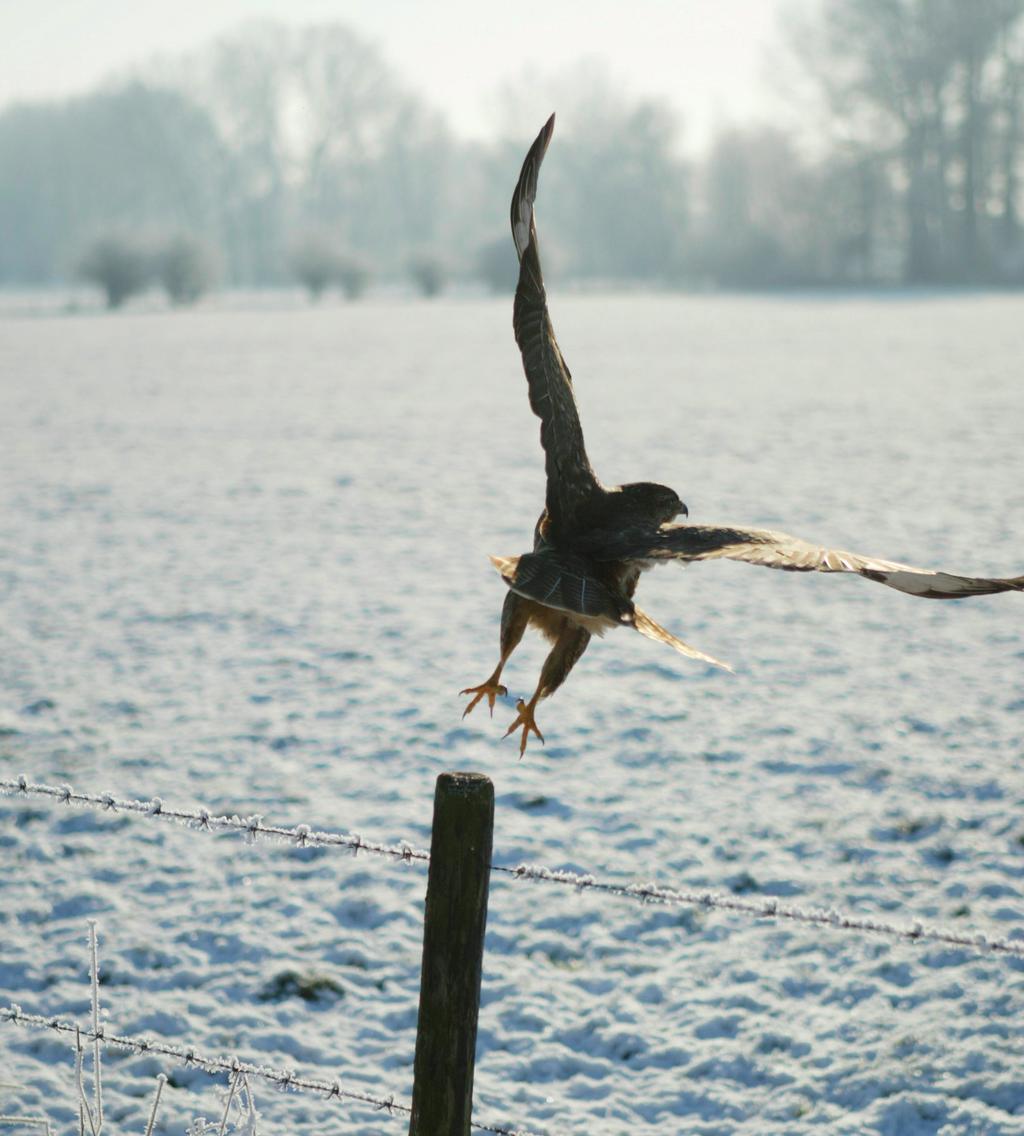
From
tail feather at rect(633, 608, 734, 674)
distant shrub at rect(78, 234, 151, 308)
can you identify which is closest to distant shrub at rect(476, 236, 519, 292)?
distant shrub at rect(78, 234, 151, 308)

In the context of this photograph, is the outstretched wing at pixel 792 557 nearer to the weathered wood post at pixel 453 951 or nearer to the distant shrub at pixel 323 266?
the weathered wood post at pixel 453 951

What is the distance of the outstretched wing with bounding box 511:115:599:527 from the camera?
2324 millimetres

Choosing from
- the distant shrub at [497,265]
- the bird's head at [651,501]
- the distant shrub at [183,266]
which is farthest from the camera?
the distant shrub at [497,265]

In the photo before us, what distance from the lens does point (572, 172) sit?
6097 cm

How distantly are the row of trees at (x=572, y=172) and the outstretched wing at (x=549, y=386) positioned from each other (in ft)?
122

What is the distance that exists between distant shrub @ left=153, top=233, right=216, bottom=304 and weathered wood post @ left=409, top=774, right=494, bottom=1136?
35.3 meters

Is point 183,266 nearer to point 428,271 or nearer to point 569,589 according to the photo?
point 428,271

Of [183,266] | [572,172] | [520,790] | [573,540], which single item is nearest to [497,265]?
[183,266]

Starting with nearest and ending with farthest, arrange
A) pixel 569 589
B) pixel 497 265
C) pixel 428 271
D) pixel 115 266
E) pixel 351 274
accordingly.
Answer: pixel 569 589, pixel 115 266, pixel 351 274, pixel 428 271, pixel 497 265

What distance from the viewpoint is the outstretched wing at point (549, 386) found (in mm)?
2324

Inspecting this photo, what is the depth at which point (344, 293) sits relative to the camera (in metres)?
42.1

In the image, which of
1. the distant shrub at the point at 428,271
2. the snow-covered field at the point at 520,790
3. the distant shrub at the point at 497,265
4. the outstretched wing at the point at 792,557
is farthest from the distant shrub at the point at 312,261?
the outstretched wing at the point at 792,557

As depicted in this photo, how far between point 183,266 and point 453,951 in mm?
35660

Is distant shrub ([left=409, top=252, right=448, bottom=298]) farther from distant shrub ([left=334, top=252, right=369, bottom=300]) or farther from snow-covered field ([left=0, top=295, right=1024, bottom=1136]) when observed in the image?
snow-covered field ([left=0, top=295, right=1024, bottom=1136])
